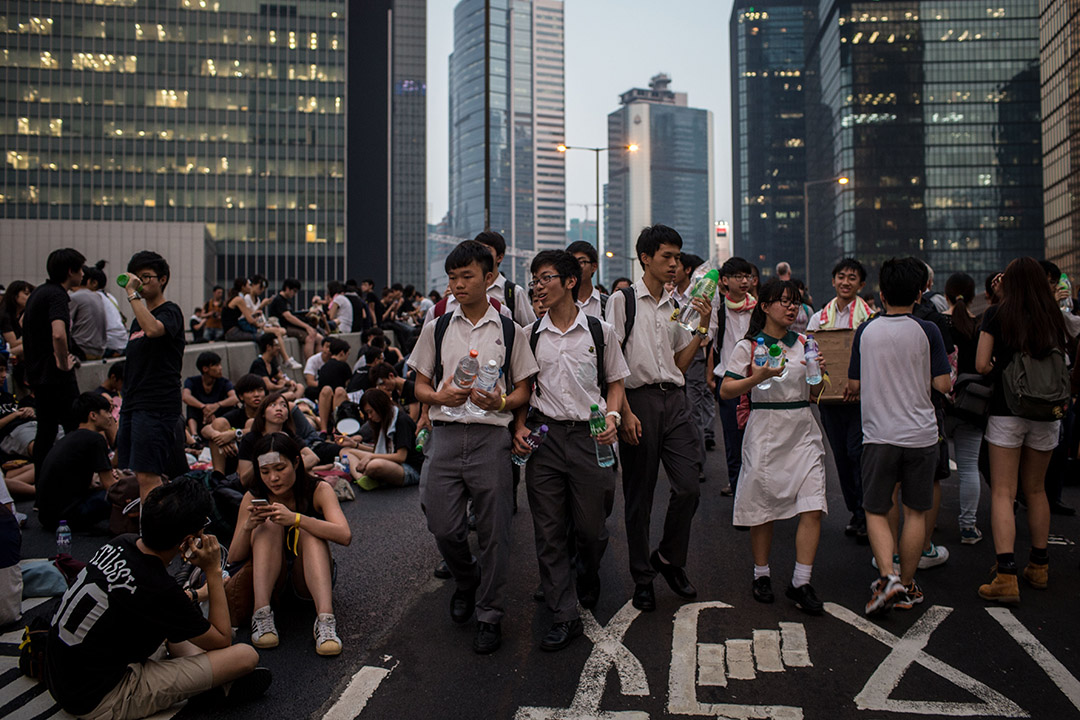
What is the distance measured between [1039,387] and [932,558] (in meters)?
1.45

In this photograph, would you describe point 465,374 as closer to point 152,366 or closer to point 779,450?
point 779,450

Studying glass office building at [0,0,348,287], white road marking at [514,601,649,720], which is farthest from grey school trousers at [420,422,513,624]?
glass office building at [0,0,348,287]

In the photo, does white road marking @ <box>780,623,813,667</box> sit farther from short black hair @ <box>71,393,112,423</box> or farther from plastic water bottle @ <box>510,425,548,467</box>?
short black hair @ <box>71,393,112,423</box>

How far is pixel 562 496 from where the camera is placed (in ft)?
14.9

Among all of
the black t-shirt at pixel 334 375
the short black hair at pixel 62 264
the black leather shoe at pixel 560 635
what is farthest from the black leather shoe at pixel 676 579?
the black t-shirt at pixel 334 375

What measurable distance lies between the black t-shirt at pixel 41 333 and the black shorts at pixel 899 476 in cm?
690

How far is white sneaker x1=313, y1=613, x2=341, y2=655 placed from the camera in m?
4.24

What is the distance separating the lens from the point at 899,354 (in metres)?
4.73

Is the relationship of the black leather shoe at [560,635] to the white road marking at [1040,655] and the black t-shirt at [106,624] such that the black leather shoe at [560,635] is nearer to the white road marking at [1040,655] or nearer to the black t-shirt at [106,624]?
the black t-shirt at [106,624]

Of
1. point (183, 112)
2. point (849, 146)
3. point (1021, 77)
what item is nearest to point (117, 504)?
point (183, 112)

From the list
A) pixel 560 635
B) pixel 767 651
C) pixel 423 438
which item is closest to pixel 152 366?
pixel 423 438

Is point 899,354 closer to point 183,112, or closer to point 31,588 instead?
point 31,588

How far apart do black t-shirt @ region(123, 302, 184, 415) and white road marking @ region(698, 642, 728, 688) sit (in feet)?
13.9

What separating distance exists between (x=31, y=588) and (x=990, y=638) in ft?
19.5
